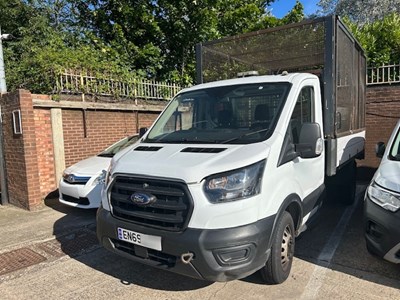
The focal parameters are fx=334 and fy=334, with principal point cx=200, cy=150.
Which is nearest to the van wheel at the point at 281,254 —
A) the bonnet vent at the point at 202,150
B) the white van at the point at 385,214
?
the white van at the point at 385,214

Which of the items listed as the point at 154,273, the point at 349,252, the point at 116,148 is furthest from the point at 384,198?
the point at 116,148

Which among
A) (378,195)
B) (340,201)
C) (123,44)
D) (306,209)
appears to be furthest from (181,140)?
(123,44)

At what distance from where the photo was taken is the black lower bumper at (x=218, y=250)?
2742mm

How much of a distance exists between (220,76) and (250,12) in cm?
812

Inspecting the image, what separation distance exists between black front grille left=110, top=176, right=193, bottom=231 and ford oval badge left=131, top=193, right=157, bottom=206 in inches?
1.0

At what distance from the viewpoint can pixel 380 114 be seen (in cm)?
858

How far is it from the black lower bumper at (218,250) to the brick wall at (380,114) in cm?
695

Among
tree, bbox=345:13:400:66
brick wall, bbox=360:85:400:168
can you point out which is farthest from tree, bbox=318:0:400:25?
brick wall, bbox=360:85:400:168

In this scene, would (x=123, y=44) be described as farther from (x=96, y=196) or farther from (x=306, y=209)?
(x=306, y=209)

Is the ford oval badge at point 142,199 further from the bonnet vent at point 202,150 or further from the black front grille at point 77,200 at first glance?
the black front grille at point 77,200

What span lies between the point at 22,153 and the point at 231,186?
513 centimetres

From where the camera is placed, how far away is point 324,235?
4852 mm

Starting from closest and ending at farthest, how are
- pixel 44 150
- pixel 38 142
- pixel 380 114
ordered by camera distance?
pixel 38 142 → pixel 44 150 → pixel 380 114

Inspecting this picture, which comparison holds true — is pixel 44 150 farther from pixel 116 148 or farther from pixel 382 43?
pixel 382 43
